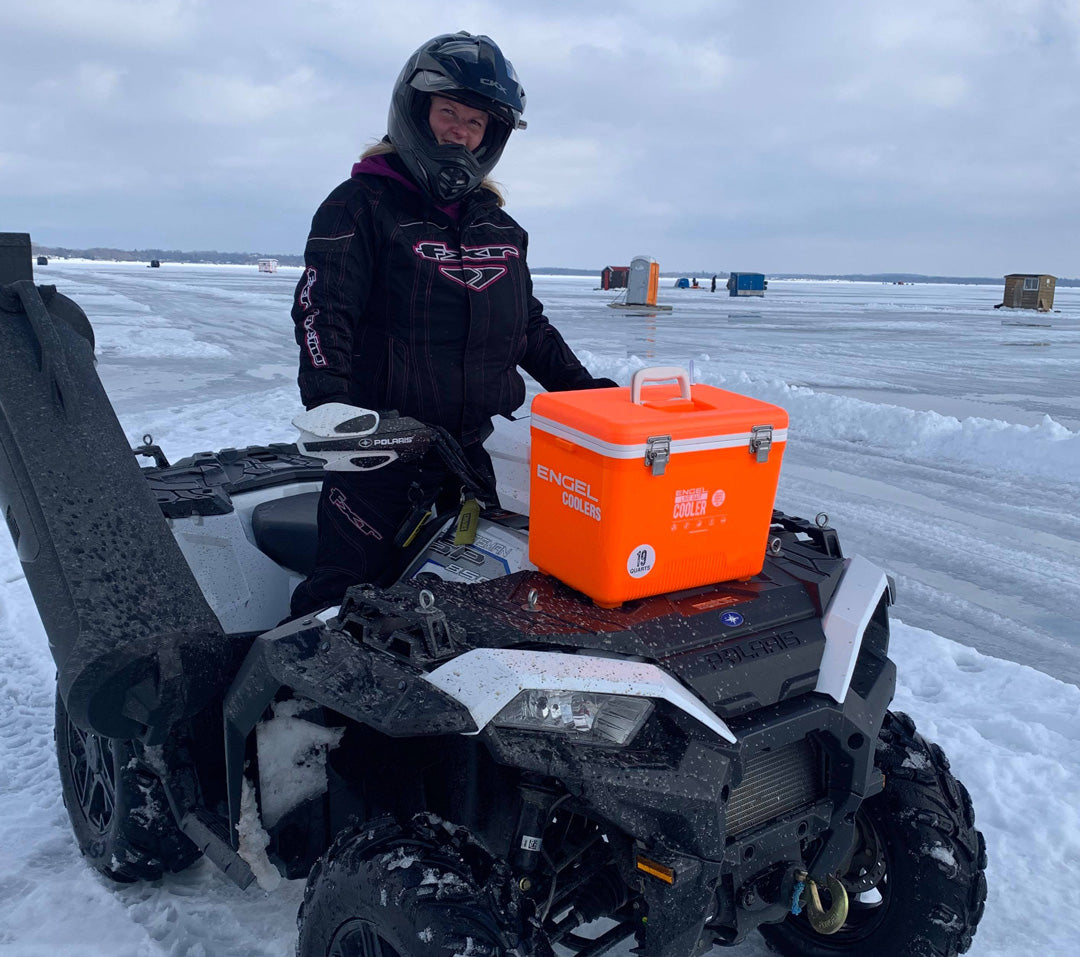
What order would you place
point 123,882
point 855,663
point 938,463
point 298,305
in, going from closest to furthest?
point 855,663 → point 298,305 → point 123,882 → point 938,463

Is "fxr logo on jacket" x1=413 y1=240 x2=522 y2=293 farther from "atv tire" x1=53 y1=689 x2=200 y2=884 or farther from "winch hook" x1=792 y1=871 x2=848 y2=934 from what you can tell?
"winch hook" x1=792 y1=871 x2=848 y2=934

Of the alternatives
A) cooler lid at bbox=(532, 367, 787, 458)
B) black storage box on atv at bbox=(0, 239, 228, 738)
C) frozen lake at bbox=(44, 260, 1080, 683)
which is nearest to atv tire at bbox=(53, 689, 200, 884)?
black storage box on atv at bbox=(0, 239, 228, 738)

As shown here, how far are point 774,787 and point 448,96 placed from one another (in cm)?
186

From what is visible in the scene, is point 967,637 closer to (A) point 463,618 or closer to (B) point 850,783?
(B) point 850,783

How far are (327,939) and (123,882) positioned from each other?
45.7 inches

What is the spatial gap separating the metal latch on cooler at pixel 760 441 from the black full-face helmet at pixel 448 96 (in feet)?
3.46

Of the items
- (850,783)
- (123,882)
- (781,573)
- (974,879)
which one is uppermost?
(781,573)

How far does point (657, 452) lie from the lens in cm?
181

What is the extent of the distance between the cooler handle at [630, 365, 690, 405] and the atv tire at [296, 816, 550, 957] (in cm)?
99

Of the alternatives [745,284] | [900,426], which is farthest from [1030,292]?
[900,426]

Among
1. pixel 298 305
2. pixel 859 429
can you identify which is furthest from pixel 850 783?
pixel 859 429

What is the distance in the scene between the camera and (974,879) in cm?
211

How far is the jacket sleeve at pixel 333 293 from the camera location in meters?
2.36

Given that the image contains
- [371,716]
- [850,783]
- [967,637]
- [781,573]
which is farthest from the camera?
[967,637]
